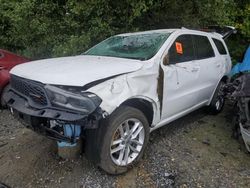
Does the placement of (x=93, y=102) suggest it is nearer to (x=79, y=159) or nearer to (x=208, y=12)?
(x=79, y=159)

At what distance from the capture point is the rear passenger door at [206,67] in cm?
494

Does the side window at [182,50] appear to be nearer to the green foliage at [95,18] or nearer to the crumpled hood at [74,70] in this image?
the crumpled hood at [74,70]

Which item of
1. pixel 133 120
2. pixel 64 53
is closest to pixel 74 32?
pixel 64 53

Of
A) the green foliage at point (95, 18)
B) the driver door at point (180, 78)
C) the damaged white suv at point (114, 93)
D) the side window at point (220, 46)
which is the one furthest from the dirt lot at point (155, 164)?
the green foliage at point (95, 18)

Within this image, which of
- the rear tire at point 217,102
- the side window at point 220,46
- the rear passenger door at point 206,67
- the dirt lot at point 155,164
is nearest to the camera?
the dirt lot at point 155,164

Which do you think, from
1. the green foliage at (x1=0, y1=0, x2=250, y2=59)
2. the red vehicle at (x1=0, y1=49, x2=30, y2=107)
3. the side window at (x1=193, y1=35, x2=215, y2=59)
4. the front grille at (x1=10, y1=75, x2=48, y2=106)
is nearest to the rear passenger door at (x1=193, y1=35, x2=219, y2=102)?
the side window at (x1=193, y1=35, x2=215, y2=59)

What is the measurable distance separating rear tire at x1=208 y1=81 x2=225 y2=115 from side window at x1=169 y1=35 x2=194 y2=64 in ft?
4.15

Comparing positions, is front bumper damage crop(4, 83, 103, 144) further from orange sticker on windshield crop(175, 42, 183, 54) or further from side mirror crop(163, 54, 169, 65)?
orange sticker on windshield crop(175, 42, 183, 54)

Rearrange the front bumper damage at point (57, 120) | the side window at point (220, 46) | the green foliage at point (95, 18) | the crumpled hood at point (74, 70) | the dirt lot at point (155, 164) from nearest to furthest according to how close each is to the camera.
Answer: the front bumper damage at point (57, 120) < the crumpled hood at point (74, 70) < the dirt lot at point (155, 164) < the side window at point (220, 46) < the green foliage at point (95, 18)

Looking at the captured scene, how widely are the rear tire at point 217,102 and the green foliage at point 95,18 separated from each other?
2727mm

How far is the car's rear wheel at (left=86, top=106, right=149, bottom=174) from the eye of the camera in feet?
10.5

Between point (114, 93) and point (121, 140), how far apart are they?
0.62 metres

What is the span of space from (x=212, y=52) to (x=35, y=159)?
11.9 feet

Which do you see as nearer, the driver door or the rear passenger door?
the driver door
